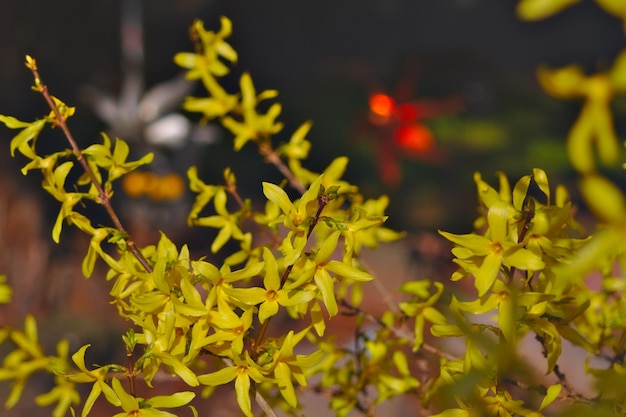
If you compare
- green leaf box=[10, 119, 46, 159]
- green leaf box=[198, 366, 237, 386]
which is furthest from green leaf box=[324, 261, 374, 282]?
green leaf box=[10, 119, 46, 159]

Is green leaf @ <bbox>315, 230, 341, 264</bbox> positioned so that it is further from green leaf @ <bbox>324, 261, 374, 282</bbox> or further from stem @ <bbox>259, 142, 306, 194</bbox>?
stem @ <bbox>259, 142, 306, 194</bbox>

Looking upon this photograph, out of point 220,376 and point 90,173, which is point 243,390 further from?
point 90,173

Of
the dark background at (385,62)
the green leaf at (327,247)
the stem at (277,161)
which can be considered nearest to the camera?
the green leaf at (327,247)

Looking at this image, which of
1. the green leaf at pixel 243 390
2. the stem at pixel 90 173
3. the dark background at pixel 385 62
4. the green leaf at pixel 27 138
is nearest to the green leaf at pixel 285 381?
the green leaf at pixel 243 390

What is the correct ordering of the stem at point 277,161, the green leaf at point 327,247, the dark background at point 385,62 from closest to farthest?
the green leaf at point 327,247 < the stem at point 277,161 < the dark background at point 385,62

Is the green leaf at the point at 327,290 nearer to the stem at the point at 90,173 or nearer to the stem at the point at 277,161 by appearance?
the stem at the point at 90,173

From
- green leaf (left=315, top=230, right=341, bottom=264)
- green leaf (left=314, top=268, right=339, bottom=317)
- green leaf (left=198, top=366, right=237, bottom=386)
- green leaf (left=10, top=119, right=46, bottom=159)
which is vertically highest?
green leaf (left=10, top=119, right=46, bottom=159)

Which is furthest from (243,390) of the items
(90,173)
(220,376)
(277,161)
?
(277,161)

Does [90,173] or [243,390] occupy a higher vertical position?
[90,173]

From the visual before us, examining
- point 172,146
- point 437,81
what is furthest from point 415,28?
point 172,146

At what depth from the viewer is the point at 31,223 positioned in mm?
2797

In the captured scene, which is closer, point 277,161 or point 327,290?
point 327,290

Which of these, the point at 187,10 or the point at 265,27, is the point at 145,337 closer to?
the point at 187,10

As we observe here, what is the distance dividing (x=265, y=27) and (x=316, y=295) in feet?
16.3
